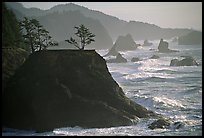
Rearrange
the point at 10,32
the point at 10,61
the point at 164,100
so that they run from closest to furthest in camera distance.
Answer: the point at 10,61 < the point at 164,100 < the point at 10,32

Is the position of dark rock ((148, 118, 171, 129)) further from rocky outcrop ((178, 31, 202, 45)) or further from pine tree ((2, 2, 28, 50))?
rocky outcrop ((178, 31, 202, 45))

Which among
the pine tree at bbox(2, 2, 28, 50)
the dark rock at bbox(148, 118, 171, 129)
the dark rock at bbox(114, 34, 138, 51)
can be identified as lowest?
the dark rock at bbox(148, 118, 171, 129)

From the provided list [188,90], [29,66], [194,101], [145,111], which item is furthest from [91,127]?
[188,90]

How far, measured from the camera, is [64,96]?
111 ft

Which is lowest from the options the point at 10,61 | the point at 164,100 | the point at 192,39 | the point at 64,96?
the point at 164,100

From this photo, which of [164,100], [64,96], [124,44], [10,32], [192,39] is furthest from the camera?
[192,39]

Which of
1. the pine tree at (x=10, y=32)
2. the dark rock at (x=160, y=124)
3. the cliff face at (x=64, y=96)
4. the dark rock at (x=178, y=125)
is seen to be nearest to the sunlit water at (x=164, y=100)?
the dark rock at (x=178, y=125)

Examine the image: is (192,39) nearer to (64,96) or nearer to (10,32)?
(10,32)

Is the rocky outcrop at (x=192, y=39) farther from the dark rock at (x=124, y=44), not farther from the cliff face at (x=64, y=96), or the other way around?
the cliff face at (x=64, y=96)

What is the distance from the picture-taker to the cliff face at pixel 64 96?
3272cm

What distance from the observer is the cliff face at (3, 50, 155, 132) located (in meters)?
32.7

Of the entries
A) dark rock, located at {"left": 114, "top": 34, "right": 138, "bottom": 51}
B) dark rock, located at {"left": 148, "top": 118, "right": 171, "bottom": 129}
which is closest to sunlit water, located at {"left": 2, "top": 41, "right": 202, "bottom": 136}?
dark rock, located at {"left": 148, "top": 118, "right": 171, "bottom": 129}

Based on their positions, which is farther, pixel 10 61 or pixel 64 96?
pixel 10 61

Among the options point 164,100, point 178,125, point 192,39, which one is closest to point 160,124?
point 178,125
